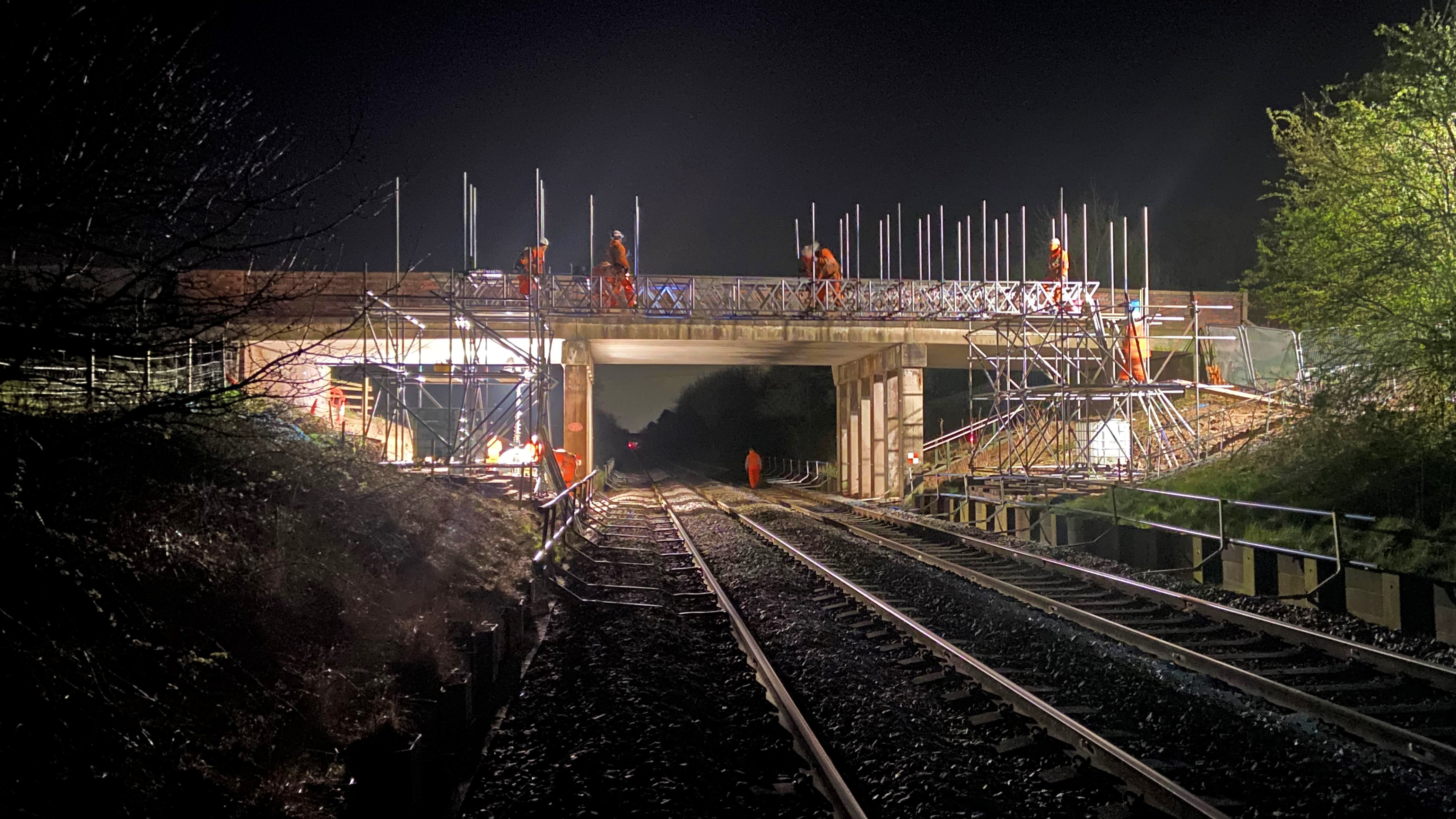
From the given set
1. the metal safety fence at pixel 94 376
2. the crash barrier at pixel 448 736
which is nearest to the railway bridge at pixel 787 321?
the crash barrier at pixel 448 736

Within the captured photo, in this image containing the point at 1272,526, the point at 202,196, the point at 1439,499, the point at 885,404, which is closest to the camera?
the point at 202,196

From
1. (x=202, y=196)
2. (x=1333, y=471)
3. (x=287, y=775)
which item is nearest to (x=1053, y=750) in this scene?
(x=287, y=775)

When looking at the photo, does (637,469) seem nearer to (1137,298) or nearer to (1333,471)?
(1137,298)

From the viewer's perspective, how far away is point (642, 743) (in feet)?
19.0

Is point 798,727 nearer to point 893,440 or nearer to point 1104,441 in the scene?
point 1104,441

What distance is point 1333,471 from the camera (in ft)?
42.9

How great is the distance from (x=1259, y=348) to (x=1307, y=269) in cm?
750

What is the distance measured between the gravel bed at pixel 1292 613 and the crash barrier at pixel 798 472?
22.1 m

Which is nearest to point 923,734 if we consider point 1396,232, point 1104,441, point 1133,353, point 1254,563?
point 1254,563

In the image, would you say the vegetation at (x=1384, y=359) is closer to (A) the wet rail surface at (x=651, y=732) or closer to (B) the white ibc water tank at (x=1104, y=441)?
(B) the white ibc water tank at (x=1104, y=441)

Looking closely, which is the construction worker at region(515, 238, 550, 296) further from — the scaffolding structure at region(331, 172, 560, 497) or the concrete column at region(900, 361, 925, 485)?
the concrete column at region(900, 361, 925, 485)

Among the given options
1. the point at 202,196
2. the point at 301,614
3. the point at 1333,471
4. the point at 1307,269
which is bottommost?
the point at 301,614

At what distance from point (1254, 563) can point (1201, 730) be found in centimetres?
607

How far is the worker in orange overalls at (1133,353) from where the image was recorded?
1733 centimetres
